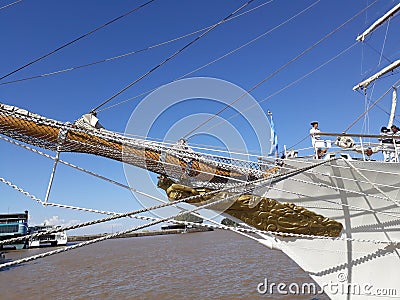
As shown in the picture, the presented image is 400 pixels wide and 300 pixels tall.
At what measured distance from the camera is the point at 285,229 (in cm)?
559

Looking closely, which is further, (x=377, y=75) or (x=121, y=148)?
(x=377, y=75)

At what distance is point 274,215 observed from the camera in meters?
5.55

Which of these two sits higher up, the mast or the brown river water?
the mast

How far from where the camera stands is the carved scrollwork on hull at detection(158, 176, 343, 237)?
5.37 m

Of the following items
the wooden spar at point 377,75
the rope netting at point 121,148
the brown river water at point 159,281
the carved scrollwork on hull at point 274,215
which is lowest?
the brown river water at point 159,281

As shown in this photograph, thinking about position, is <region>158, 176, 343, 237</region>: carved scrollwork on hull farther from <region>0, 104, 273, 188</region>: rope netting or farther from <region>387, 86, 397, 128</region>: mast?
<region>387, 86, 397, 128</region>: mast

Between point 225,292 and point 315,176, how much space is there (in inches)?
250

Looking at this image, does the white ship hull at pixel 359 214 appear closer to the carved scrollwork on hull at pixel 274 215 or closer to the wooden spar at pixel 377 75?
the carved scrollwork on hull at pixel 274 215

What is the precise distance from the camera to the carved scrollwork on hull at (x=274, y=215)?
5.37 m

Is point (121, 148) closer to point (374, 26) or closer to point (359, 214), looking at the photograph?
point (359, 214)

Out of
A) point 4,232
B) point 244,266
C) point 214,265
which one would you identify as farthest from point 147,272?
point 4,232

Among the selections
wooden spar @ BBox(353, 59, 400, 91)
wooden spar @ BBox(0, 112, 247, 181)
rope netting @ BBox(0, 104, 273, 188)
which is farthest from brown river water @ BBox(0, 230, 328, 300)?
wooden spar @ BBox(353, 59, 400, 91)

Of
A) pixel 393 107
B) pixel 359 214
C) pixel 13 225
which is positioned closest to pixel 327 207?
pixel 359 214

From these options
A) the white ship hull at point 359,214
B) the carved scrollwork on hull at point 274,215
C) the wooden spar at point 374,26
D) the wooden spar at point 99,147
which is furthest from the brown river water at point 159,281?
the wooden spar at point 374,26
